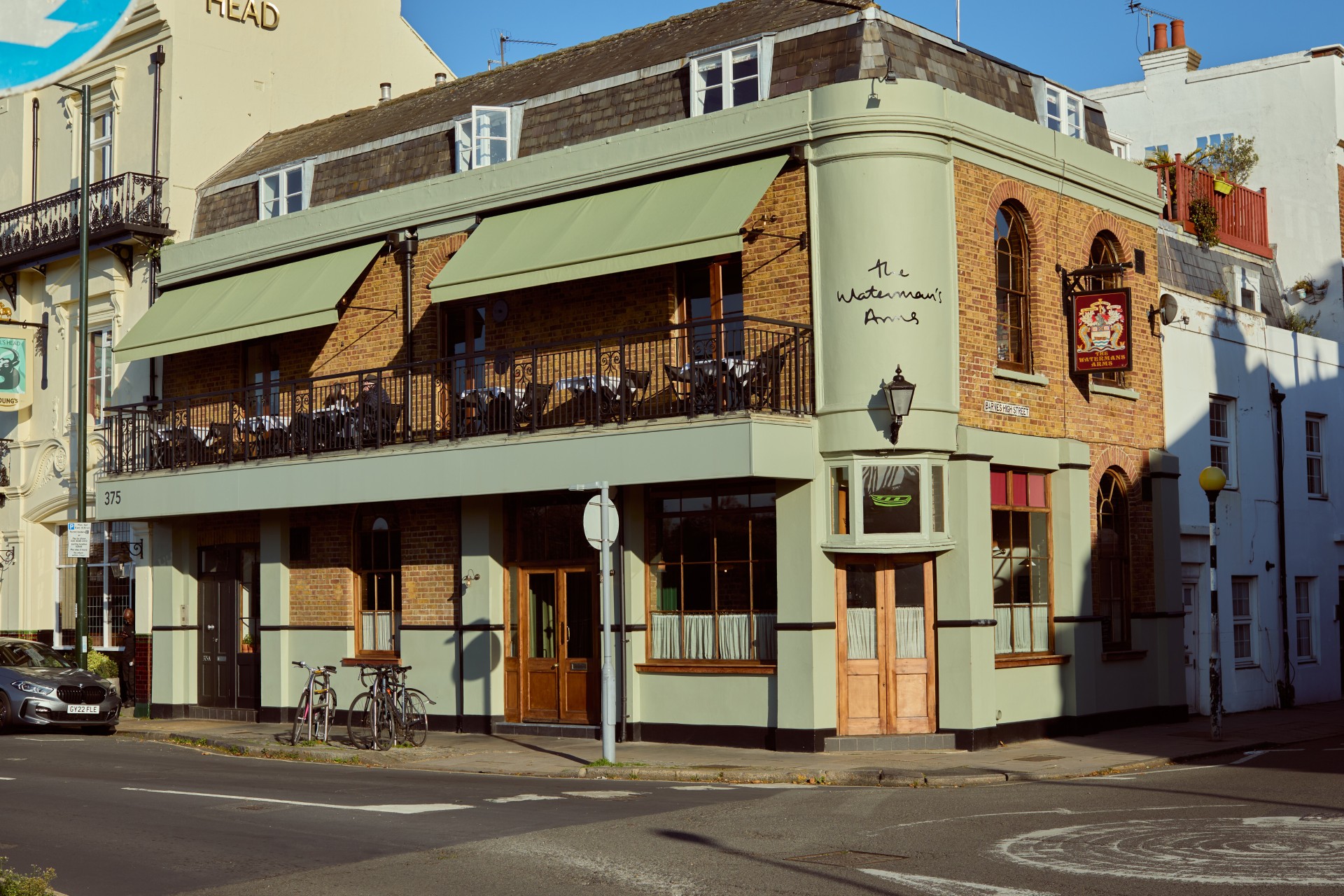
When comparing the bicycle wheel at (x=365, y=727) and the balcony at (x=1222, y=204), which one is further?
the balcony at (x=1222, y=204)

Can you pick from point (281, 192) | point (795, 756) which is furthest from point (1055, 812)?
point (281, 192)

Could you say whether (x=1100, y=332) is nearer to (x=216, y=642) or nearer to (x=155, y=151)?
(x=216, y=642)

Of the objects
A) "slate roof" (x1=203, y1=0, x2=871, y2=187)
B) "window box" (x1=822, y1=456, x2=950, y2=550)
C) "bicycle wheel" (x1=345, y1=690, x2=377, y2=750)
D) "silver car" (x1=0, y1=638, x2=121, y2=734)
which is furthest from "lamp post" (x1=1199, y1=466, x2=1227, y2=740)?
"silver car" (x1=0, y1=638, x2=121, y2=734)

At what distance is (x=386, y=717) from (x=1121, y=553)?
1002 centimetres

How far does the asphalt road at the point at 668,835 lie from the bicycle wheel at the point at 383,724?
2375 millimetres

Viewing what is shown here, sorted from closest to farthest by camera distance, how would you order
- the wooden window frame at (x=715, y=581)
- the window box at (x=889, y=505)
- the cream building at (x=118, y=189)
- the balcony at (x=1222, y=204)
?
the window box at (x=889, y=505) → the wooden window frame at (x=715, y=581) → the balcony at (x=1222, y=204) → the cream building at (x=118, y=189)

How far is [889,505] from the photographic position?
16.9 meters

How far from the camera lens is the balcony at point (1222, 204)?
2472 centimetres

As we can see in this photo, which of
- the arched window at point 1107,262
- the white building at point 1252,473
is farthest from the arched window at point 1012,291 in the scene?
the white building at point 1252,473

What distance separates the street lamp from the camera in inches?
645

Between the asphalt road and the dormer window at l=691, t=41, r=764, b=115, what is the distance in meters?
8.73

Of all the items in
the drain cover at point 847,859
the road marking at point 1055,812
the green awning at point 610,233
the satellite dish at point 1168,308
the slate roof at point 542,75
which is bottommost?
the road marking at point 1055,812

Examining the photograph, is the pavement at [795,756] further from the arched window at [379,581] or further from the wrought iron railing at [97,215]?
the wrought iron railing at [97,215]

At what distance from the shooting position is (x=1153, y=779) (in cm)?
1422
